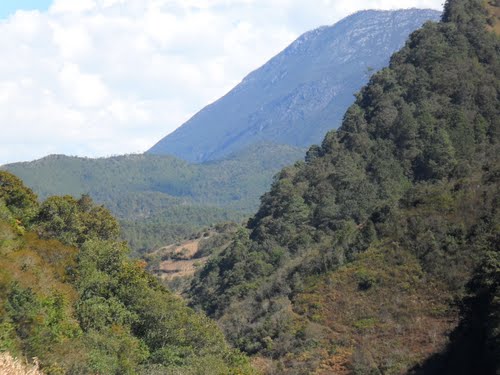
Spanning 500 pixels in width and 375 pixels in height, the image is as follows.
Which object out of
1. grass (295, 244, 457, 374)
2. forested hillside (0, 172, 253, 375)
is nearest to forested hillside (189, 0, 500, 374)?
grass (295, 244, 457, 374)

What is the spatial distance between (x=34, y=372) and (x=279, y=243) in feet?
150

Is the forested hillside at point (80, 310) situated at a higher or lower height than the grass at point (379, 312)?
higher

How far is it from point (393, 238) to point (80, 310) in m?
19.9

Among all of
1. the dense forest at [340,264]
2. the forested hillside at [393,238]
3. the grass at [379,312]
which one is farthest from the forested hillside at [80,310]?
the forested hillside at [393,238]

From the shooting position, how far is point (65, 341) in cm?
2106

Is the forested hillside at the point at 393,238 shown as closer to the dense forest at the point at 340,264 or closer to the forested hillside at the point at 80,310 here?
the dense forest at the point at 340,264

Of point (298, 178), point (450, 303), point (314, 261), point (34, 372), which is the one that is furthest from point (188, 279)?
point (34, 372)

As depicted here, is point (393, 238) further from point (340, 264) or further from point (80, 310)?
point (80, 310)

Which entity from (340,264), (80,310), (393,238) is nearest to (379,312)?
(340,264)

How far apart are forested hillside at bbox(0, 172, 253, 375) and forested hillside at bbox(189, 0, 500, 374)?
762 centimetres

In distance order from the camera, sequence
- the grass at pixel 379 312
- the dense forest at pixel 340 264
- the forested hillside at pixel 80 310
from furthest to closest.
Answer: the grass at pixel 379 312, the dense forest at pixel 340 264, the forested hillside at pixel 80 310

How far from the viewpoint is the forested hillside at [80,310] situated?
20.0m

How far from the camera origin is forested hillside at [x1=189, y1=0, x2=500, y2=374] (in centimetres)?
3294

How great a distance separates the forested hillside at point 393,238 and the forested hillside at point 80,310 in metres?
7.62
